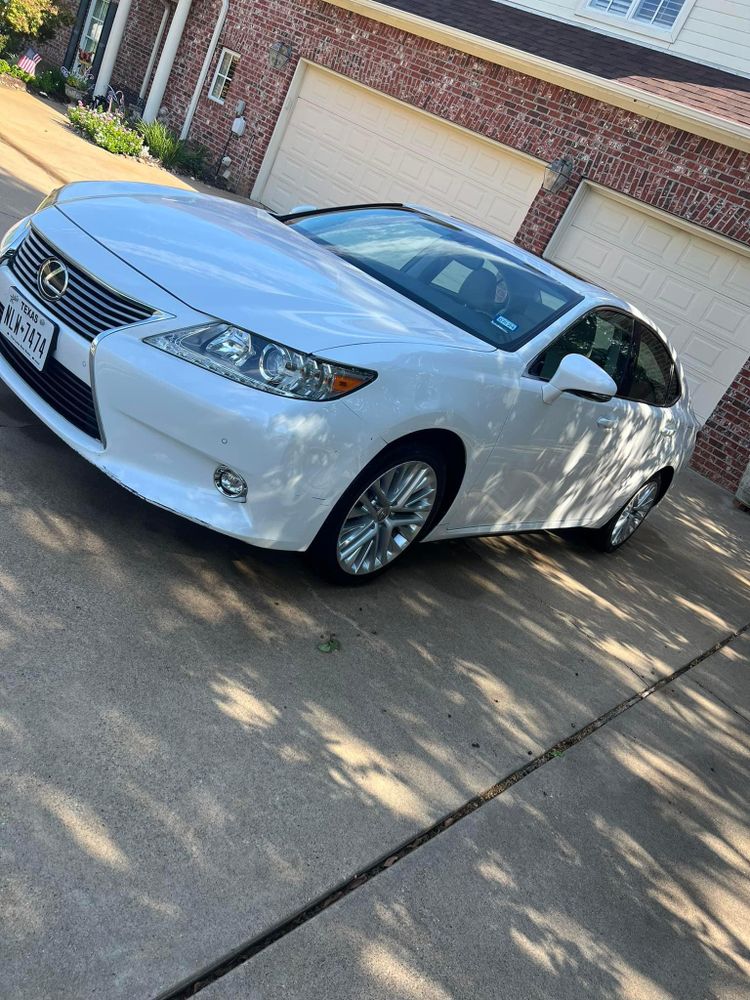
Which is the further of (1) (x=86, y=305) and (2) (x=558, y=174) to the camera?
(2) (x=558, y=174)

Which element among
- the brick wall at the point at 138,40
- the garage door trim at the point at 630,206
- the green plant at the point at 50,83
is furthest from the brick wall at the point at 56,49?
the garage door trim at the point at 630,206

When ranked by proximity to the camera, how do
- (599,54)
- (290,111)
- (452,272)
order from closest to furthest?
(452,272) < (599,54) < (290,111)

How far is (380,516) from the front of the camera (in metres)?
3.87

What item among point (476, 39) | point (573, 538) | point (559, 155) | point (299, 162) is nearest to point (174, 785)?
point (573, 538)

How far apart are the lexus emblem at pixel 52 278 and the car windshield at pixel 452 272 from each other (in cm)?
150

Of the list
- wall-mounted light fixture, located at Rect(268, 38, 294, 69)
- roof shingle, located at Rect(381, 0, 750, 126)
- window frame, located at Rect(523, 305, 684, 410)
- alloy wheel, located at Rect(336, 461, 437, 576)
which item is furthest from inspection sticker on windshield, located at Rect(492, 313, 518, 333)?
wall-mounted light fixture, located at Rect(268, 38, 294, 69)

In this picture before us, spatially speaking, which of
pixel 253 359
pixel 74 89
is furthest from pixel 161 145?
pixel 253 359

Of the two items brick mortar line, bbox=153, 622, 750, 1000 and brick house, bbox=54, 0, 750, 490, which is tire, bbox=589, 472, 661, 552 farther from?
brick house, bbox=54, 0, 750, 490

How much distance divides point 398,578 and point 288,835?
6.42 feet

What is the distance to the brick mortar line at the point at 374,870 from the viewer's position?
2152mm

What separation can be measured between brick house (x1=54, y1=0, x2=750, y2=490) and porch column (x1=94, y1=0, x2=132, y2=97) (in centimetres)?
110

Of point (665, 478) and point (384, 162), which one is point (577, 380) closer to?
point (665, 478)

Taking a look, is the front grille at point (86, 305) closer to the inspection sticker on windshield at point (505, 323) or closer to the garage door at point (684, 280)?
the inspection sticker on windshield at point (505, 323)

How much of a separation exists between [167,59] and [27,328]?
46.9 ft
